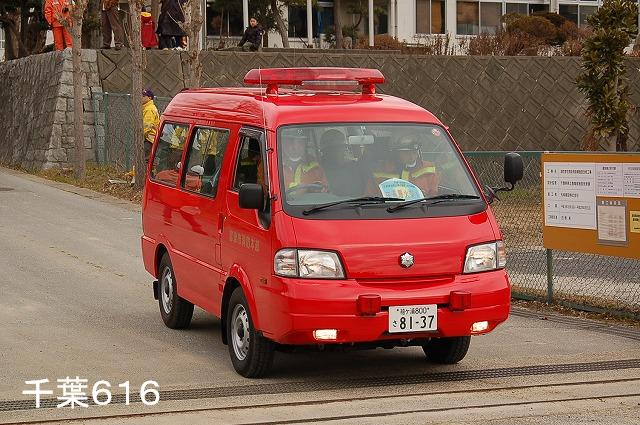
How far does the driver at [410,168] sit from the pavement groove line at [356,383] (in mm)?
1317

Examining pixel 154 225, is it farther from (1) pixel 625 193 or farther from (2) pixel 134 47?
(2) pixel 134 47

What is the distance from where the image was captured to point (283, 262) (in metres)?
8.62

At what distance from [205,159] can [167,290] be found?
155 cm

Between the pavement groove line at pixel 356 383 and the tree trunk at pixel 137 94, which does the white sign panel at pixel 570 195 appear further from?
the tree trunk at pixel 137 94

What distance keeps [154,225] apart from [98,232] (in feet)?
21.7

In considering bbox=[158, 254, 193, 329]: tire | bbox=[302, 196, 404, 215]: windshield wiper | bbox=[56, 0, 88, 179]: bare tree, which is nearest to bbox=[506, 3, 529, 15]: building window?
bbox=[56, 0, 88, 179]: bare tree

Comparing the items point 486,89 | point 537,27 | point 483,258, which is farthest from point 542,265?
point 537,27

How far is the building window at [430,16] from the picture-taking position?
60.5 metres

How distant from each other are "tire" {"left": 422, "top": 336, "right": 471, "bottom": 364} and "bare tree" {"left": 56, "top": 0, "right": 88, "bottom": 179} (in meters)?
17.2

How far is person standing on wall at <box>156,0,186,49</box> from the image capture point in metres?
Answer: 29.0

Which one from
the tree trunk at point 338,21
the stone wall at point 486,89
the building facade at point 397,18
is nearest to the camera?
the stone wall at point 486,89

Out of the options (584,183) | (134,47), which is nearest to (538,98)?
(134,47)

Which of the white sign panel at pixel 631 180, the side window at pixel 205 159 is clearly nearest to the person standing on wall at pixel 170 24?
the side window at pixel 205 159

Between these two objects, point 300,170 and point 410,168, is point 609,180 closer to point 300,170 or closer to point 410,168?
point 410,168
